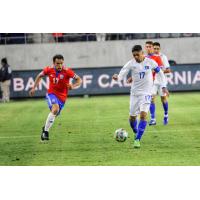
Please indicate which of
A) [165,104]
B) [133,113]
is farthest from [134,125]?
[165,104]

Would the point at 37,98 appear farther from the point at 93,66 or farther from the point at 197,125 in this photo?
the point at 197,125

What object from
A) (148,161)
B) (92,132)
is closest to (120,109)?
(92,132)

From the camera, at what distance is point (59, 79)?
19219 millimetres

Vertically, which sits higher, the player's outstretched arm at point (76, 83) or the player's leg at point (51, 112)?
the player's outstretched arm at point (76, 83)

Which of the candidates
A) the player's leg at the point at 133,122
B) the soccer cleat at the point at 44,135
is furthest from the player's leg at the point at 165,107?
the soccer cleat at the point at 44,135

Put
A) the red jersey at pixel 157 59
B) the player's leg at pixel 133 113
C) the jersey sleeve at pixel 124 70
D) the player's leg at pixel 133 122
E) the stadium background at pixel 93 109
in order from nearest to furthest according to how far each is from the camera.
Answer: the stadium background at pixel 93 109 < the jersey sleeve at pixel 124 70 < the player's leg at pixel 133 113 < the player's leg at pixel 133 122 < the red jersey at pixel 157 59

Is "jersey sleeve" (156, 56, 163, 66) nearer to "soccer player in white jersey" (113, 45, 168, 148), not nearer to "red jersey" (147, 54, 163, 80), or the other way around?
"red jersey" (147, 54, 163, 80)

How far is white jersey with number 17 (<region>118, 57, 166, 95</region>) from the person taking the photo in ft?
61.2

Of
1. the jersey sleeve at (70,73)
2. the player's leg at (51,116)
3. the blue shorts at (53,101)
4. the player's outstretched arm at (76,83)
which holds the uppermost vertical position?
the jersey sleeve at (70,73)

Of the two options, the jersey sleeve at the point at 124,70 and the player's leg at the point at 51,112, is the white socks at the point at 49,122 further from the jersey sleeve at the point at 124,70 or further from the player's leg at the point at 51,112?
the jersey sleeve at the point at 124,70

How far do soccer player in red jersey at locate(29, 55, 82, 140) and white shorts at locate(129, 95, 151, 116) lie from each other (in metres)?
0.77

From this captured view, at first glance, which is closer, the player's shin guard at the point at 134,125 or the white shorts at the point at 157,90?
the player's shin guard at the point at 134,125

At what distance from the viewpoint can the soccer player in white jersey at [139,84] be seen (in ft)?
60.9

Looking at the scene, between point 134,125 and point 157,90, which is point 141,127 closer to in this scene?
point 134,125
